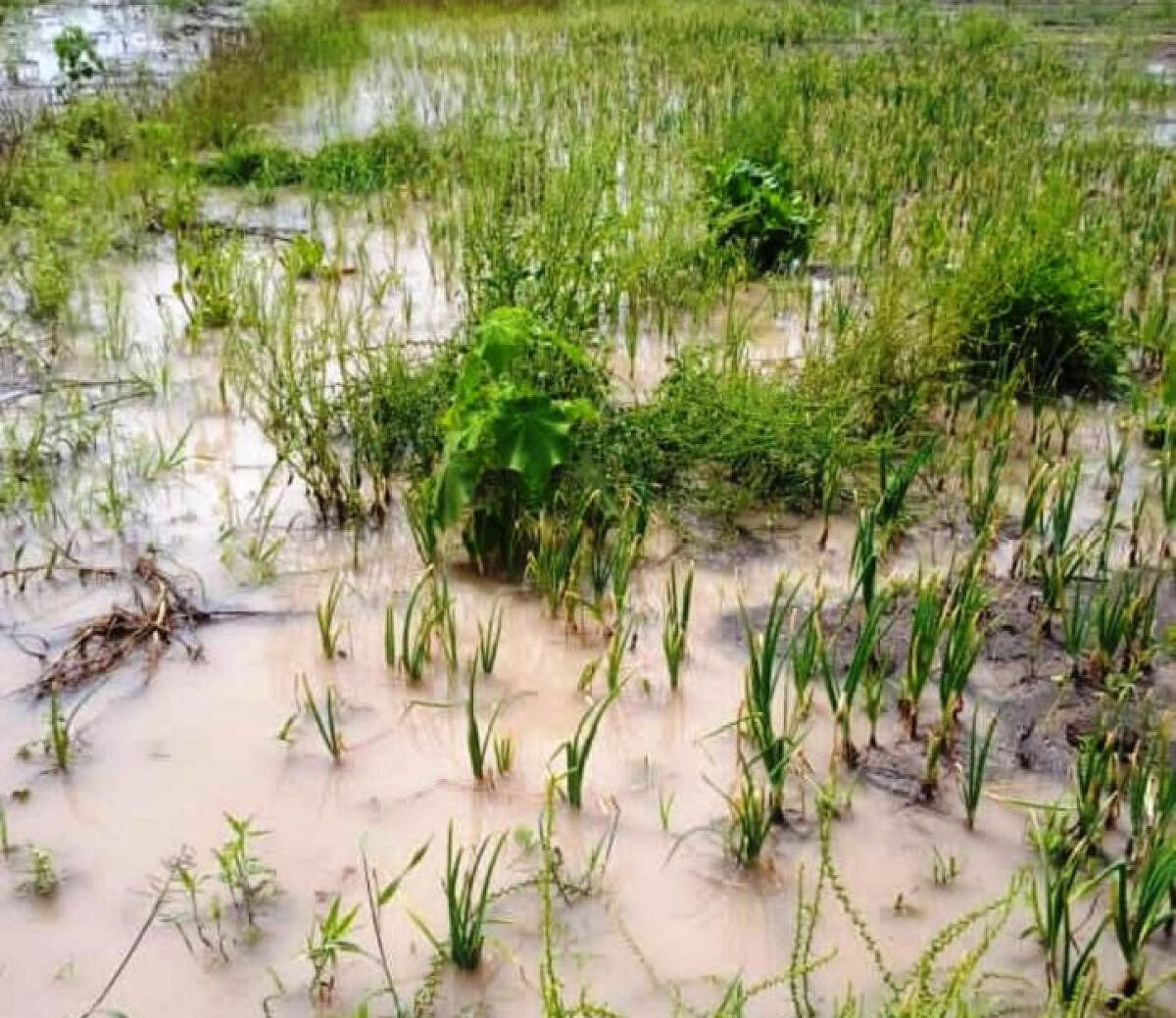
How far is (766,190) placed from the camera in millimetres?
6164

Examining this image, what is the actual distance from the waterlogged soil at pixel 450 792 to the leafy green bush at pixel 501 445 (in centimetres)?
19

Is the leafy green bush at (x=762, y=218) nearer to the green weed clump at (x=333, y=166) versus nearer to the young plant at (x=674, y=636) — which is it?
the green weed clump at (x=333, y=166)

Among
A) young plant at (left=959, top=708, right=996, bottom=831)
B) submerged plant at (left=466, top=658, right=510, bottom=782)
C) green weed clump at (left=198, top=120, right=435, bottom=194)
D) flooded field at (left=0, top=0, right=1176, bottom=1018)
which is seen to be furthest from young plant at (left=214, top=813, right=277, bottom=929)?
green weed clump at (left=198, top=120, right=435, bottom=194)

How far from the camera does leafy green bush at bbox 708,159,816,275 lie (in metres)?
6.14

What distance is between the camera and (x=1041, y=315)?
4879 millimetres

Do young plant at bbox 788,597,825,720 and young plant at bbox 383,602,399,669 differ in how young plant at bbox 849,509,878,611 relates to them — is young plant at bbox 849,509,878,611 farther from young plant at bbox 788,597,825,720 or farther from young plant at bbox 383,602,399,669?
young plant at bbox 383,602,399,669

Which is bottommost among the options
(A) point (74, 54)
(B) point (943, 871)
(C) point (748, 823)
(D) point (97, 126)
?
(B) point (943, 871)

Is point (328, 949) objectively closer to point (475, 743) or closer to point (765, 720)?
point (475, 743)

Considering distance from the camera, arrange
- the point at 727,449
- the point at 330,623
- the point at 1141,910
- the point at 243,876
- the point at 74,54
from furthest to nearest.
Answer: the point at 74,54 < the point at 727,449 < the point at 330,623 < the point at 243,876 < the point at 1141,910

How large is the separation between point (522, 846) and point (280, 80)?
8.48 meters

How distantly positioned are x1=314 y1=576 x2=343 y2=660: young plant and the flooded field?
0.03 metres

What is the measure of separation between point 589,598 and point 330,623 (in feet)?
2.34

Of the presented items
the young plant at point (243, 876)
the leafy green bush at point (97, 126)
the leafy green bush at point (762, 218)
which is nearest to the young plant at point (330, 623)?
the young plant at point (243, 876)

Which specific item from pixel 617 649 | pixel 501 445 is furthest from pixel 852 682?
pixel 501 445
